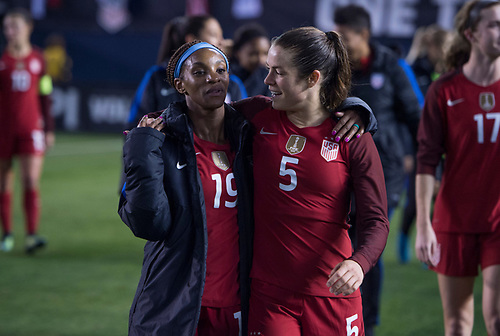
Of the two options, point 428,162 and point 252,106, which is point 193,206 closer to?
point 252,106

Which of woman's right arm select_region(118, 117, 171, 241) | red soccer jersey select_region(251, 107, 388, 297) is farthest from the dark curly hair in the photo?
woman's right arm select_region(118, 117, 171, 241)

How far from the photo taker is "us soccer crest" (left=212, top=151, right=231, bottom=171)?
2.68 meters

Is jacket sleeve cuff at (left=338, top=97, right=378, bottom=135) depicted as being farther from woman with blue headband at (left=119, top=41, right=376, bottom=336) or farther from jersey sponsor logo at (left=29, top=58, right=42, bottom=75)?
jersey sponsor logo at (left=29, top=58, right=42, bottom=75)

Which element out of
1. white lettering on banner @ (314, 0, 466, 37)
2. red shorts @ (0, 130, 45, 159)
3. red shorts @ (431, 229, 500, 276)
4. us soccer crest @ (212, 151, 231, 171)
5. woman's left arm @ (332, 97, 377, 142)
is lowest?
red shorts @ (0, 130, 45, 159)

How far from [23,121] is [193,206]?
16.4 feet

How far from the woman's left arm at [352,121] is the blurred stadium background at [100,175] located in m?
2.48

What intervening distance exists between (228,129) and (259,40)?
304 cm

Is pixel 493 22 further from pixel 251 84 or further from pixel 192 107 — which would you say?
pixel 251 84

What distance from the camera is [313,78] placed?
8.83 feet

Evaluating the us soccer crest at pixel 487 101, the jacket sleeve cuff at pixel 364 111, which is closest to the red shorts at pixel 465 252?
the us soccer crest at pixel 487 101

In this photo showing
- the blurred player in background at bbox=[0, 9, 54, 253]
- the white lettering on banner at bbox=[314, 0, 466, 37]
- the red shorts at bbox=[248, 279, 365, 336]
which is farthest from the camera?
the white lettering on banner at bbox=[314, 0, 466, 37]

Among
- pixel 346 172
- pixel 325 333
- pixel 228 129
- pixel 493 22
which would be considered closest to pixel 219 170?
pixel 228 129

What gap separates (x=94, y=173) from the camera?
11969mm

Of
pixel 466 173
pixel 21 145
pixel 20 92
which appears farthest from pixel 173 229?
pixel 20 92
